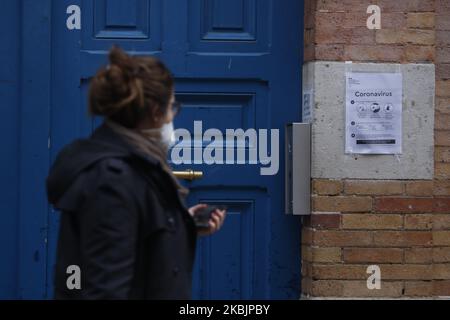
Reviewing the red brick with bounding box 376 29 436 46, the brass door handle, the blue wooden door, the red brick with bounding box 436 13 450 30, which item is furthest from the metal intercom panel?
the red brick with bounding box 436 13 450 30

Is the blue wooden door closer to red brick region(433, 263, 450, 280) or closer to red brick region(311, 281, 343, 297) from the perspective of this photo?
red brick region(311, 281, 343, 297)

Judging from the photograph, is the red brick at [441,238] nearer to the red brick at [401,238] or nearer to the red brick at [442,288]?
the red brick at [401,238]

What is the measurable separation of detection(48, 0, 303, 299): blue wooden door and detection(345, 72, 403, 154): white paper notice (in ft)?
1.14

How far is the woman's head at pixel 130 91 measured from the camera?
3445 mm

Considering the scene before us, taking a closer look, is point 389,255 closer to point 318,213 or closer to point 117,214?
point 318,213

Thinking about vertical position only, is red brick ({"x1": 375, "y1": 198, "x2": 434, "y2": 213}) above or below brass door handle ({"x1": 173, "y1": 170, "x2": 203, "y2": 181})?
below

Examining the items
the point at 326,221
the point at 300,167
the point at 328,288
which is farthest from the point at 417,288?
the point at 300,167

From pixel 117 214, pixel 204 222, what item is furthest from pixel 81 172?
pixel 204 222

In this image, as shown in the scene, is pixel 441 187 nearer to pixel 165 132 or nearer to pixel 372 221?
pixel 372 221

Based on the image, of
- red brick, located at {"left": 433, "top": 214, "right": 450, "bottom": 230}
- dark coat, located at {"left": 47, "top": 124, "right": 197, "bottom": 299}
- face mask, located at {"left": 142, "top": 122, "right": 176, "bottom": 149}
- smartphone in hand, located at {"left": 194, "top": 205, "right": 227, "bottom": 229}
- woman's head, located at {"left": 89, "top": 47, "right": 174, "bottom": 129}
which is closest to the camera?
dark coat, located at {"left": 47, "top": 124, "right": 197, "bottom": 299}

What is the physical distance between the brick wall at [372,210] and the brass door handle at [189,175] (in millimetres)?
620

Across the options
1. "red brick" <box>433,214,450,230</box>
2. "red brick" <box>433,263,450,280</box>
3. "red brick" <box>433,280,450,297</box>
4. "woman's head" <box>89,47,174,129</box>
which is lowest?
"red brick" <box>433,280,450,297</box>

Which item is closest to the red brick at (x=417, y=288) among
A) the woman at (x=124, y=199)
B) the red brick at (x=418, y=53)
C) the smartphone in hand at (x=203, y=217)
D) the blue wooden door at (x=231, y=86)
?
the blue wooden door at (x=231, y=86)

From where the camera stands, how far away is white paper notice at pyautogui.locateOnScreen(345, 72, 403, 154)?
557 cm
